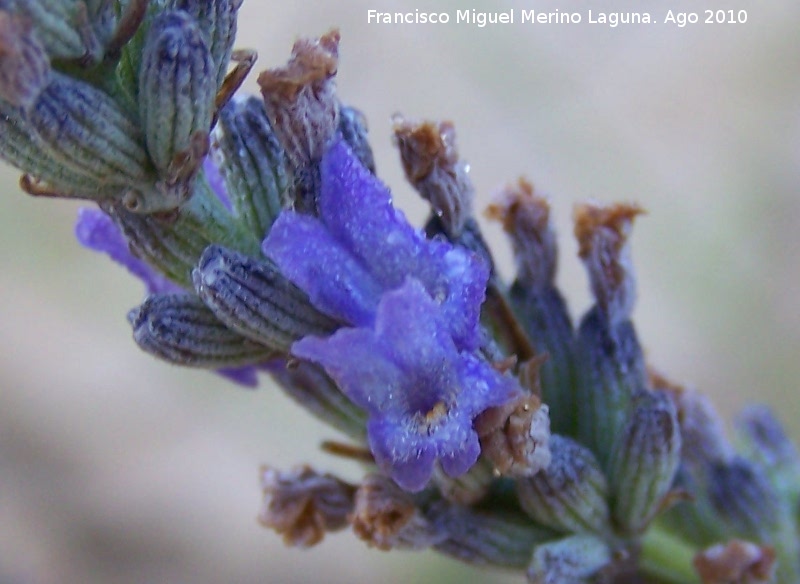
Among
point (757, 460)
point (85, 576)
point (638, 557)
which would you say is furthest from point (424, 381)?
point (85, 576)

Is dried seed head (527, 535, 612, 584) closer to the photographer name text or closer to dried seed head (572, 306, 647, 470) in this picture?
dried seed head (572, 306, 647, 470)

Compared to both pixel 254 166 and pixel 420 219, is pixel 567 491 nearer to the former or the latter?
pixel 254 166

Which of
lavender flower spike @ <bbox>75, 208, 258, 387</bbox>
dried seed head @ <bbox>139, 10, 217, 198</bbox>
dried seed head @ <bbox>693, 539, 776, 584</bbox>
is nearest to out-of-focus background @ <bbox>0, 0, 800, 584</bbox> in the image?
dried seed head @ <bbox>693, 539, 776, 584</bbox>

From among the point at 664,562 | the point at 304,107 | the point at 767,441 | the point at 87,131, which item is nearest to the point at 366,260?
the point at 304,107

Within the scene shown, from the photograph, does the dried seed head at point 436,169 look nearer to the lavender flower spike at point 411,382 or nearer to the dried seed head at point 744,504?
the lavender flower spike at point 411,382

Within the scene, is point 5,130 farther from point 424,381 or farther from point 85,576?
point 85,576
